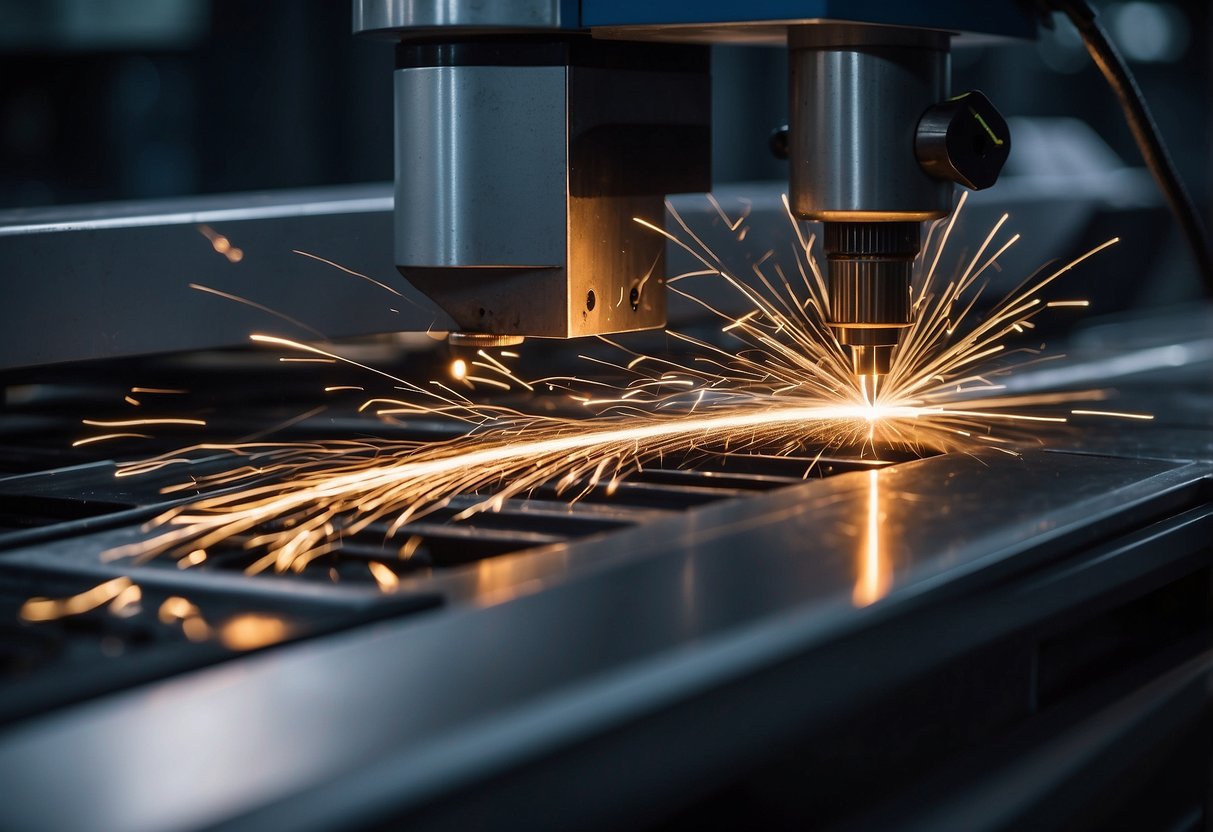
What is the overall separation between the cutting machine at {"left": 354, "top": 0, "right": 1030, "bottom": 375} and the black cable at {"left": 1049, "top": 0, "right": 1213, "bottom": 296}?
0.75 feet

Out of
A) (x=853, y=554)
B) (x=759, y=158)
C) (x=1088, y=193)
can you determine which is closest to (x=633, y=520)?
(x=853, y=554)

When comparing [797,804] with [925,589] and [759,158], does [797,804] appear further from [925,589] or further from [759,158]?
[759,158]

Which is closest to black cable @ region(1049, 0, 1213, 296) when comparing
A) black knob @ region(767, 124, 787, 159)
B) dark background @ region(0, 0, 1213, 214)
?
black knob @ region(767, 124, 787, 159)

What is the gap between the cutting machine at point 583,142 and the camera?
116 centimetres

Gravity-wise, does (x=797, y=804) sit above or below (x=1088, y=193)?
below

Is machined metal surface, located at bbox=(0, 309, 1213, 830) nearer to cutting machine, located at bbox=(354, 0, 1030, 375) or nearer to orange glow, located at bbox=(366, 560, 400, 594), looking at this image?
orange glow, located at bbox=(366, 560, 400, 594)

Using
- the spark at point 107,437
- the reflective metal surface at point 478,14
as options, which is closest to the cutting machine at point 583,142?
the reflective metal surface at point 478,14

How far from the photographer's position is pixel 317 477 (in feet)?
3.92

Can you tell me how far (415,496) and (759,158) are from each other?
3958 millimetres

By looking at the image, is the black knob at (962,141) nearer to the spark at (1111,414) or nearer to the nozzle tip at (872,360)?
the nozzle tip at (872,360)

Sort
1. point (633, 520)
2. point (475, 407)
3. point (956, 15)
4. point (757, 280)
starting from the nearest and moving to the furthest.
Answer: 1. point (633, 520)
2. point (956, 15)
3. point (475, 407)
4. point (757, 280)

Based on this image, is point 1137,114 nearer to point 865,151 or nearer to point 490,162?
point 865,151

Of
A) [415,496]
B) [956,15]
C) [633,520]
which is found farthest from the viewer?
[956,15]

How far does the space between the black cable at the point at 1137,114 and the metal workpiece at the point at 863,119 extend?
0.28m
